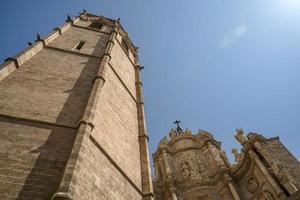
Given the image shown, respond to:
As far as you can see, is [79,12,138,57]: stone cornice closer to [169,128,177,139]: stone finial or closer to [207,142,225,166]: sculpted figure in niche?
[169,128,177,139]: stone finial

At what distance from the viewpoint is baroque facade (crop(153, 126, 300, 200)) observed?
13313 millimetres

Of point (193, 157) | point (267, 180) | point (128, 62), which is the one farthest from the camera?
point (193, 157)

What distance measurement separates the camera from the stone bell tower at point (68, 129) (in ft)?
16.6

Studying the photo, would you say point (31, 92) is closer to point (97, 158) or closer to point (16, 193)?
point (97, 158)

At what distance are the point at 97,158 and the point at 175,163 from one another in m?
14.9

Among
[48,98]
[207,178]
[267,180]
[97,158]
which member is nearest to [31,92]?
[48,98]

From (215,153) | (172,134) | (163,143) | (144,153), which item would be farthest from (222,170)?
(144,153)

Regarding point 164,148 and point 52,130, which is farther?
point 164,148

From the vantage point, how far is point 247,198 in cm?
1574

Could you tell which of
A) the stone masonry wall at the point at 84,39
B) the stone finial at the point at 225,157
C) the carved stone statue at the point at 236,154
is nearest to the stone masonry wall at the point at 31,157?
the stone masonry wall at the point at 84,39

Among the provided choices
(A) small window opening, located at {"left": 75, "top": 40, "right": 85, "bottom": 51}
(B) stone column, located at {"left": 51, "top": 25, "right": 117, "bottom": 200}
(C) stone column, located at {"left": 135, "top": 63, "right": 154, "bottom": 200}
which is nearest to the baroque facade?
(C) stone column, located at {"left": 135, "top": 63, "right": 154, "bottom": 200}

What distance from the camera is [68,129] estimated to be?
21.9 feet

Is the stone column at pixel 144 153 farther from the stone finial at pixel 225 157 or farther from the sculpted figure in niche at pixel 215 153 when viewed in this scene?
the stone finial at pixel 225 157

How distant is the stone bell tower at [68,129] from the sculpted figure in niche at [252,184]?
930 centimetres
